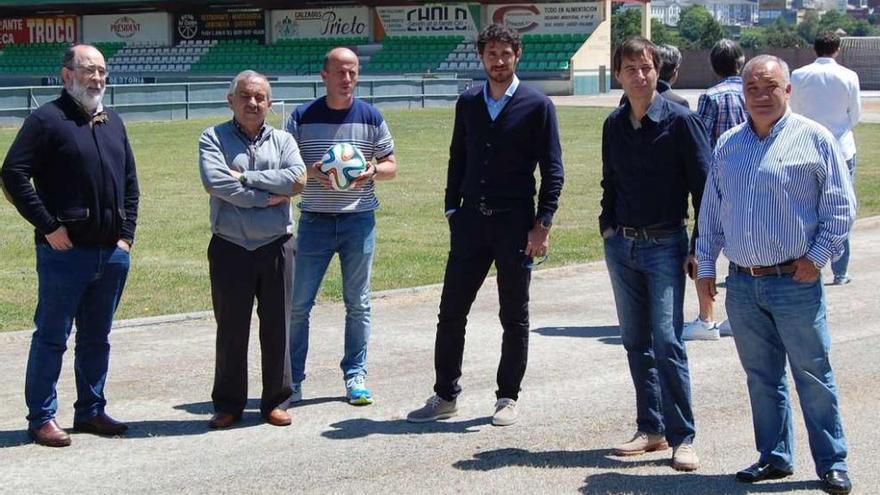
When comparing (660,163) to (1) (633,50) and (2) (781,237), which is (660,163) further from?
(2) (781,237)

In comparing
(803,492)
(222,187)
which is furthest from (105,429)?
(803,492)

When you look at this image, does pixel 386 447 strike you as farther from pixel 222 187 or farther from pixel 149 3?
pixel 149 3

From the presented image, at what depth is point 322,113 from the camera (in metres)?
7.62

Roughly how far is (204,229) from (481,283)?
8862 millimetres

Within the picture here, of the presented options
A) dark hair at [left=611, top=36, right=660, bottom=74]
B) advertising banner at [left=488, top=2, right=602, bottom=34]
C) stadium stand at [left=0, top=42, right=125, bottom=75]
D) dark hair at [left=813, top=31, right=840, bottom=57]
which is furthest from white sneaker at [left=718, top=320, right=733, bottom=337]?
stadium stand at [left=0, top=42, right=125, bottom=75]

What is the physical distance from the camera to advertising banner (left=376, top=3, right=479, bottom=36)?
60.2 meters

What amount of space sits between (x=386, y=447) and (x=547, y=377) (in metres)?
1.87

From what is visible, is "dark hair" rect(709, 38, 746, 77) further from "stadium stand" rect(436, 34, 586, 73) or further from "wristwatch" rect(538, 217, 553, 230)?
"stadium stand" rect(436, 34, 586, 73)

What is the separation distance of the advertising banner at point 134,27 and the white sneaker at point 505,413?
63.9 meters

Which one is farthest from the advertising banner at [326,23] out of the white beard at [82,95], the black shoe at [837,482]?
the black shoe at [837,482]

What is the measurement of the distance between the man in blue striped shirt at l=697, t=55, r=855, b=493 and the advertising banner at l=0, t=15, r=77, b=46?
229 ft

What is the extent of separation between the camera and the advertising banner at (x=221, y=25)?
217 ft

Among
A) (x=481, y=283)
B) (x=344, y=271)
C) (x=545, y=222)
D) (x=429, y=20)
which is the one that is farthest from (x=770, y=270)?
(x=429, y=20)

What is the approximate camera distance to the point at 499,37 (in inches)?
270
